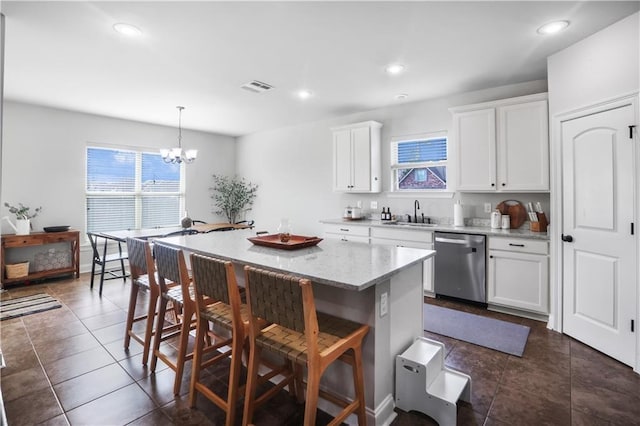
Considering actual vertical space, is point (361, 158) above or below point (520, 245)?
above

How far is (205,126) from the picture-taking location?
6.21 meters

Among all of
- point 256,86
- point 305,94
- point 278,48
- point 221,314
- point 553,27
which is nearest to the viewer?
point 221,314

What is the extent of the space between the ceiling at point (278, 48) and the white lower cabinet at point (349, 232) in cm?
181

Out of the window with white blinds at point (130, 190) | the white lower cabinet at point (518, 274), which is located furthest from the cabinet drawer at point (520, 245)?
the window with white blinds at point (130, 190)

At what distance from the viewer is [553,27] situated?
2.57m

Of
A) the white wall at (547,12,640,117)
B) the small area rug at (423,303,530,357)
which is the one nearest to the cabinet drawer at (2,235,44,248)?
the small area rug at (423,303,530,357)

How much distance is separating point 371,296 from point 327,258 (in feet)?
1.44

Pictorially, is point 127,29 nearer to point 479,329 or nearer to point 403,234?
point 403,234

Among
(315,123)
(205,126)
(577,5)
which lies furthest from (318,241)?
(205,126)

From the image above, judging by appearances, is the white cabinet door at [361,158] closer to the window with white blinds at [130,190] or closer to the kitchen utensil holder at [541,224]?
the kitchen utensil holder at [541,224]

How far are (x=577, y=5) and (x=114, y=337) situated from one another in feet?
15.1

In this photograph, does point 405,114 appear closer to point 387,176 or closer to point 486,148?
point 387,176

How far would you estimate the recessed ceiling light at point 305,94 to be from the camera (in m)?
4.15

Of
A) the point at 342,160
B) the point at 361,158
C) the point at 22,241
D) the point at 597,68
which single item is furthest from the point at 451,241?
the point at 22,241
